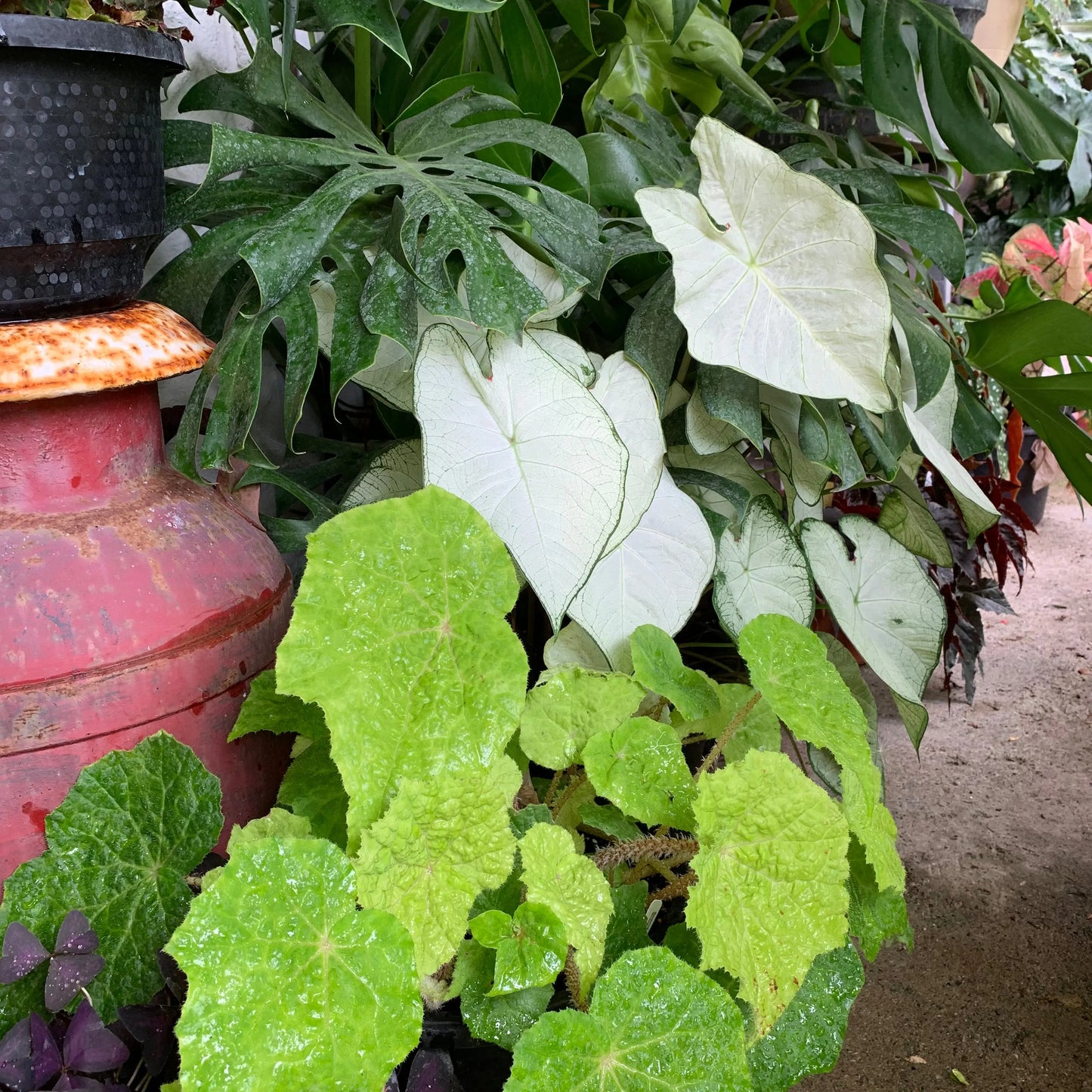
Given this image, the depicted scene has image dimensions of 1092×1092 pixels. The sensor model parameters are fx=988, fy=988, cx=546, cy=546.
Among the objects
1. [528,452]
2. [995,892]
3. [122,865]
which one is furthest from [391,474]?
[995,892]

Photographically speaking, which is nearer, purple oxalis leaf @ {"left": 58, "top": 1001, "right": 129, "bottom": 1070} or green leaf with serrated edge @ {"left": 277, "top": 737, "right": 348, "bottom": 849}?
purple oxalis leaf @ {"left": 58, "top": 1001, "right": 129, "bottom": 1070}

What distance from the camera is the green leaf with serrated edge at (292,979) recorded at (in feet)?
1.72

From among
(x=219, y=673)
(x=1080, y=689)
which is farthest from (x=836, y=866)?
(x=1080, y=689)

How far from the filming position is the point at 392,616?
2.32 feet

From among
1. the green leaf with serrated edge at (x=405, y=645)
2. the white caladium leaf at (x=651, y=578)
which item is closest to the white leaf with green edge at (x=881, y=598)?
the white caladium leaf at (x=651, y=578)

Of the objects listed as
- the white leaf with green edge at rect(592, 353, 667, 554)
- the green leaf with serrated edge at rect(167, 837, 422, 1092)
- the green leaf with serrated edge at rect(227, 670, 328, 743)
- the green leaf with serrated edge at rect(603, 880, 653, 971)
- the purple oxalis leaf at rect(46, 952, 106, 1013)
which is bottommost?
the green leaf with serrated edge at rect(603, 880, 653, 971)

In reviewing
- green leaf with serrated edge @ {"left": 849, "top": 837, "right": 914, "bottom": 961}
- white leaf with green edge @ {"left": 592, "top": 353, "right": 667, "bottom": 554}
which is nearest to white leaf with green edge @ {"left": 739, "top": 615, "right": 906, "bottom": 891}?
green leaf with serrated edge @ {"left": 849, "top": 837, "right": 914, "bottom": 961}

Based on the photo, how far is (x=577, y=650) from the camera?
0.96 metres

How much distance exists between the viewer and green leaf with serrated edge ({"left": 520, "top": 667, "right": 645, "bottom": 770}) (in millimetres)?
797

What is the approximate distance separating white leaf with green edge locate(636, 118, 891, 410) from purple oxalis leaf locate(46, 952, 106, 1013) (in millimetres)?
652

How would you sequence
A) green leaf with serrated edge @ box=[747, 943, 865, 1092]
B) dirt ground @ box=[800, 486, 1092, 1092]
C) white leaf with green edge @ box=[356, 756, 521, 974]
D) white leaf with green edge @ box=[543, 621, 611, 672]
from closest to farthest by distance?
white leaf with green edge @ box=[356, 756, 521, 974] < green leaf with serrated edge @ box=[747, 943, 865, 1092] < white leaf with green edge @ box=[543, 621, 611, 672] < dirt ground @ box=[800, 486, 1092, 1092]

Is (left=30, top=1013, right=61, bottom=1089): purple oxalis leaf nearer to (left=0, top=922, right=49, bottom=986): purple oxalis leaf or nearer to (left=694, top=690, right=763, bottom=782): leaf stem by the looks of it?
(left=0, top=922, right=49, bottom=986): purple oxalis leaf

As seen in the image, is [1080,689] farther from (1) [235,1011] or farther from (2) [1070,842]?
(1) [235,1011]

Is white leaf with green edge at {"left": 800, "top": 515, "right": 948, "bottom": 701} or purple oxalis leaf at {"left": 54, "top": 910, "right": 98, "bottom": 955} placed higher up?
purple oxalis leaf at {"left": 54, "top": 910, "right": 98, "bottom": 955}
